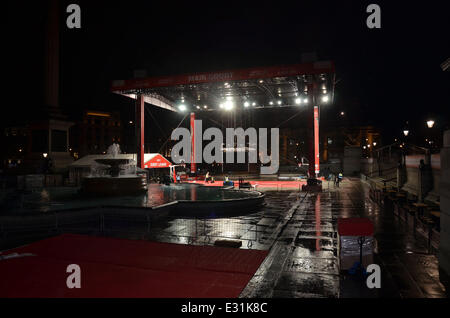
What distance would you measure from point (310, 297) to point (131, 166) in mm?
26468

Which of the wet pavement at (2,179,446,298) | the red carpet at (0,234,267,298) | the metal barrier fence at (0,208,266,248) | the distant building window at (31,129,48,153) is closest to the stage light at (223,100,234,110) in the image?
the distant building window at (31,129,48,153)

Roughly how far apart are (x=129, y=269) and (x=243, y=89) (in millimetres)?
27929

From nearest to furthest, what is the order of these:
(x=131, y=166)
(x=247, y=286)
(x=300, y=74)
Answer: (x=247, y=286) → (x=300, y=74) → (x=131, y=166)

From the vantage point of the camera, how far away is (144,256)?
7410 mm

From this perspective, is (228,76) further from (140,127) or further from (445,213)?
(445,213)

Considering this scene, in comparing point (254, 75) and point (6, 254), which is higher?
point (254, 75)

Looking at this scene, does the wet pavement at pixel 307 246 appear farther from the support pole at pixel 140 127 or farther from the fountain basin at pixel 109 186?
the support pole at pixel 140 127

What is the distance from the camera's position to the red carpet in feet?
17.5

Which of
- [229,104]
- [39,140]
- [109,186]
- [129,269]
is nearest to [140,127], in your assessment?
[39,140]

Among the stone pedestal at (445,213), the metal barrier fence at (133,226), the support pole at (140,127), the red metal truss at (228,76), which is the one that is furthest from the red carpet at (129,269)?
the support pole at (140,127)

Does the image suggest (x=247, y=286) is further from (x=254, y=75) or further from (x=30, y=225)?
(x=254, y=75)

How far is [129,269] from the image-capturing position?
6.43 m

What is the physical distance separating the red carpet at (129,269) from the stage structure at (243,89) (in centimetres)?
1885
